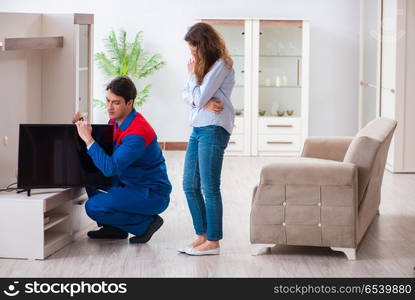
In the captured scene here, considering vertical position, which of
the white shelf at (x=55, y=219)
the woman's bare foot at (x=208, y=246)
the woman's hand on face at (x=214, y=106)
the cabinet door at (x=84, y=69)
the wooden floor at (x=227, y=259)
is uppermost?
the cabinet door at (x=84, y=69)

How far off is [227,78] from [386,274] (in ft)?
4.37

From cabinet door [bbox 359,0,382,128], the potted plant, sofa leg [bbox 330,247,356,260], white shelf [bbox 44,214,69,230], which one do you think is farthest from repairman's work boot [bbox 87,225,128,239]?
the potted plant

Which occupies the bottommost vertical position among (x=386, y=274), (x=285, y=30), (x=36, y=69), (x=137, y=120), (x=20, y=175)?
(x=386, y=274)

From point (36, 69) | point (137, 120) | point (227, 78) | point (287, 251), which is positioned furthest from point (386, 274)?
point (36, 69)

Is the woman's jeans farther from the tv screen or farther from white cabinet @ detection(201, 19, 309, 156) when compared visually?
white cabinet @ detection(201, 19, 309, 156)

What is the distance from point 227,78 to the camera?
4.52m

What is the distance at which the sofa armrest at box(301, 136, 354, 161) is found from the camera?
582cm

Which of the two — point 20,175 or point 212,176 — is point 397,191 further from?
point 20,175

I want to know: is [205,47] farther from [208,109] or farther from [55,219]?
[55,219]

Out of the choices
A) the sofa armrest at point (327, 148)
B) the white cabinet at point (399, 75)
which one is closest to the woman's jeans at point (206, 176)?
the sofa armrest at point (327, 148)

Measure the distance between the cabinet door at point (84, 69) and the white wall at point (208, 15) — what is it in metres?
4.13

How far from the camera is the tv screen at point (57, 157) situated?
4.57 meters

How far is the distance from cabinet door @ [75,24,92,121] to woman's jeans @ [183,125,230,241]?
121 centimetres

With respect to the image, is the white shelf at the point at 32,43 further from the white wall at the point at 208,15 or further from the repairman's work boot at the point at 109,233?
the white wall at the point at 208,15
